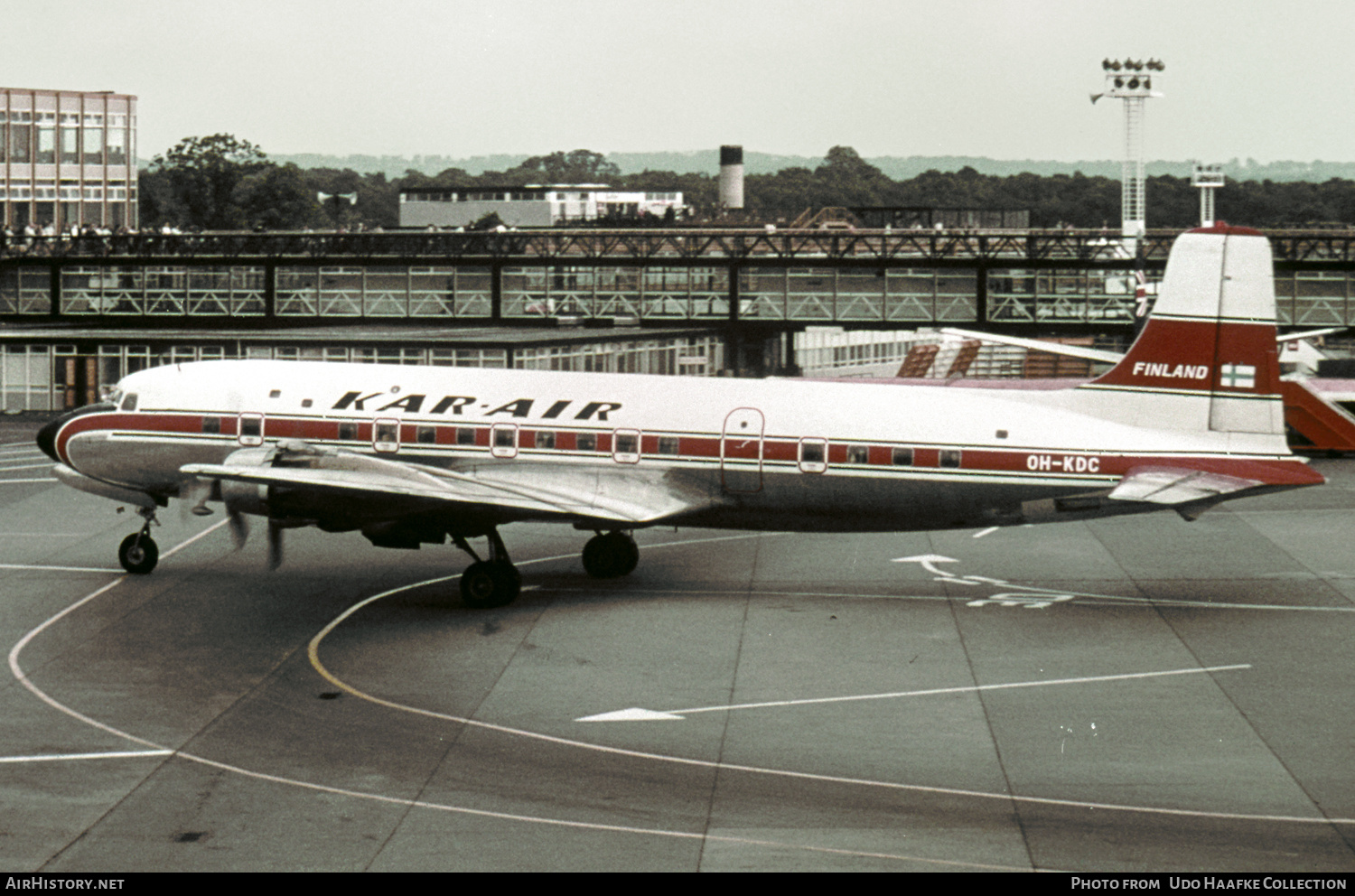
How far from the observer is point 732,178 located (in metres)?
186

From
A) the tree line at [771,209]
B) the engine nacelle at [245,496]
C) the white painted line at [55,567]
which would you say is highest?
the tree line at [771,209]

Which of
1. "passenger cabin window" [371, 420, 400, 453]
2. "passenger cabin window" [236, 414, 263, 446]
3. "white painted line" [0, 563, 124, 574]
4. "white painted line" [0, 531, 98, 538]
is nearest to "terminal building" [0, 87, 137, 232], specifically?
"white painted line" [0, 531, 98, 538]

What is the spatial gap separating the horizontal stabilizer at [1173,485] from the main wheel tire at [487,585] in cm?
1217

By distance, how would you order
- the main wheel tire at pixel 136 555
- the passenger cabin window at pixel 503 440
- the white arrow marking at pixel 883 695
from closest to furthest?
the white arrow marking at pixel 883 695 < the passenger cabin window at pixel 503 440 < the main wheel tire at pixel 136 555

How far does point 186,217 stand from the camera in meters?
156

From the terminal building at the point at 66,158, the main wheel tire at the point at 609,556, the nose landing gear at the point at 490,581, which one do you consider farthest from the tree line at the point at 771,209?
the nose landing gear at the point at 490,581

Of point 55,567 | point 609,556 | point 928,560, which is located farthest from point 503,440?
point 55,567

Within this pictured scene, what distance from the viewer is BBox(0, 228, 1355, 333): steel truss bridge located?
215 feet

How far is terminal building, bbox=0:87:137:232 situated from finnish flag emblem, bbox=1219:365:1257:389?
419 ft

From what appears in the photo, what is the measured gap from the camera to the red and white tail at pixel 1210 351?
2823 centimetres

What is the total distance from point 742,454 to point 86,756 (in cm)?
1431

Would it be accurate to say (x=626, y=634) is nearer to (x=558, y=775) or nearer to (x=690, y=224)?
(x=558, y=775)

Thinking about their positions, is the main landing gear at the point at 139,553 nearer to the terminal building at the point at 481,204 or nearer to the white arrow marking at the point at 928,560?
the white arrow marking at the point at 928,560

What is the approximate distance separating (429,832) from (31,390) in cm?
6120
